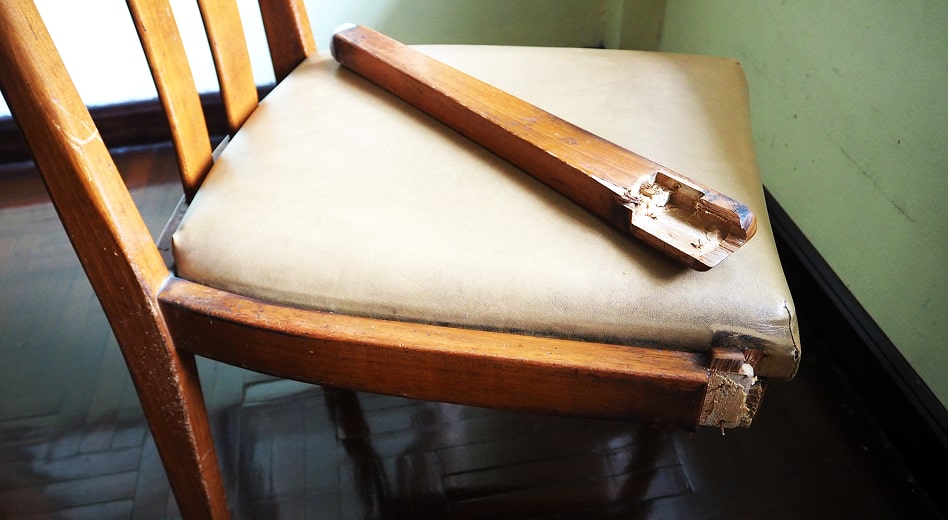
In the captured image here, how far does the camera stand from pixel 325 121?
0.72 meters

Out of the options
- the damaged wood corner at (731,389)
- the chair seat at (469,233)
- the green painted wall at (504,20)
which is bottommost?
the green painted wall at (504,20)

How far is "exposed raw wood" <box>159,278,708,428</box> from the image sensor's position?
0.55m

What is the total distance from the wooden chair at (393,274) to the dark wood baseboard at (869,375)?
493 mm

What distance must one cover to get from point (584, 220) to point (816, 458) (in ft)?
2.02

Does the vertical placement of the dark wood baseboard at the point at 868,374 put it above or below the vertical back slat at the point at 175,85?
below

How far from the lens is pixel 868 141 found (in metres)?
1.01

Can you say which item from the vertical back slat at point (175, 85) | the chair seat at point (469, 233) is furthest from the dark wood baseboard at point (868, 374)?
the vertical back slat at point (175, 85)

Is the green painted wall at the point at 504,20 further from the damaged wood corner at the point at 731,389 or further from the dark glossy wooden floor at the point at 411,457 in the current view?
the damaged wood corner at the point at 731,389

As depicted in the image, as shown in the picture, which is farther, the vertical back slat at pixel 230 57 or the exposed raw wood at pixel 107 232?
the vertical back slat at pixel 230 57

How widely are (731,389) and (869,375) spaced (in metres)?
0.62

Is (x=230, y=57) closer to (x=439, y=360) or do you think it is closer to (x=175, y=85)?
(x=175, y=85)

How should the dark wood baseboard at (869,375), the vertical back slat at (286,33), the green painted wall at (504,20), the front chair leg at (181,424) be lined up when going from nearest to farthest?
the front chair leg at (181,424) < the vertical back slat at (286,33) < the dark wood baseboard at (869,375) < the green painted wall at (504,20)

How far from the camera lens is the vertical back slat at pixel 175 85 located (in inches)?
24.5

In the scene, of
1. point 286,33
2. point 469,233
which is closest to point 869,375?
point 469,233
